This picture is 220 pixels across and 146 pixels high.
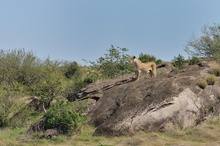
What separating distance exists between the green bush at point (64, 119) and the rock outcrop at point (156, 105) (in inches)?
36.6

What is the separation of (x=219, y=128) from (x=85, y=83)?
11.7 m

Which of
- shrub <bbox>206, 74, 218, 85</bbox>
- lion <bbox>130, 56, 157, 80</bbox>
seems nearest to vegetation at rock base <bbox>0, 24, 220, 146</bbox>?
shrub <bbox>206, 74, 218, 85</bbox>

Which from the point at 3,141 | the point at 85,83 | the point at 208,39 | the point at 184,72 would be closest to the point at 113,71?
the point at 85,83

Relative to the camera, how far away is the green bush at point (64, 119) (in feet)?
45.7

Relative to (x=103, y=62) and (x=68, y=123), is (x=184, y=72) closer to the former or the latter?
(x=68, y=123)

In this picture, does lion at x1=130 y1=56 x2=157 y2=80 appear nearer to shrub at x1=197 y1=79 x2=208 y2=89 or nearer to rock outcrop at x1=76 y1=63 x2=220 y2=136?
rock outcrop at x1=76 y1=63 x2=220 y2=136

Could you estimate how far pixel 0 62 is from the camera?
101ft

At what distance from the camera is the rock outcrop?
13.9 m

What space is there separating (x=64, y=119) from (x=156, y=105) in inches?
156

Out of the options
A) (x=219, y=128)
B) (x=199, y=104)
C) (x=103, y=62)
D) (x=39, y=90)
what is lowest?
(x=219, y=128)

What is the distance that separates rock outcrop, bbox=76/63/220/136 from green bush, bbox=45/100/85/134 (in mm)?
929

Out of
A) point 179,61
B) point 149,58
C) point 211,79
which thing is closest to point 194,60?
point 179,61

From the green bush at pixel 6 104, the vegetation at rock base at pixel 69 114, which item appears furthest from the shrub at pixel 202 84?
the green bush at pixel 6 104

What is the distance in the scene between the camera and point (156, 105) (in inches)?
567
